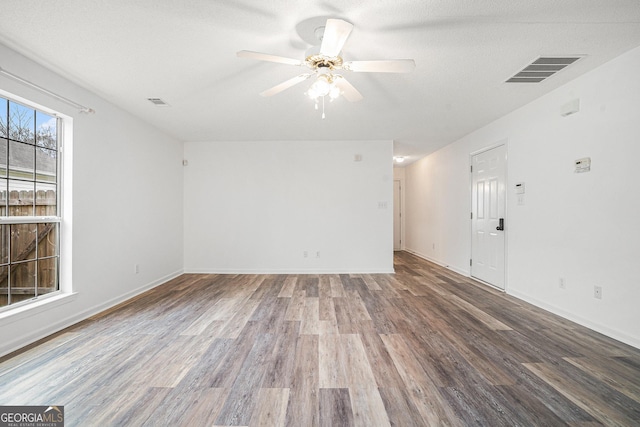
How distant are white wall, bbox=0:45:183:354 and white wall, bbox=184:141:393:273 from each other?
0.91 m

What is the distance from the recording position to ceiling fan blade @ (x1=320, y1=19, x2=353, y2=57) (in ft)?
5.56

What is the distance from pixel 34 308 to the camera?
2.47 m

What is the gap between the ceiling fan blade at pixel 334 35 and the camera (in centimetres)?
169

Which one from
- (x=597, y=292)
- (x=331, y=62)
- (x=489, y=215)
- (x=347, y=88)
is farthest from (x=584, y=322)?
(x=331, y=62)

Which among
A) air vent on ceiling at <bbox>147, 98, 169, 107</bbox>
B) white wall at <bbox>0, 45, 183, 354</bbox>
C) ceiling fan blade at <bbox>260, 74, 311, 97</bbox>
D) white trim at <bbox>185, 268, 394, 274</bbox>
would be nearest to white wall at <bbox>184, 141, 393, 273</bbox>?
white trim at <bbox>185, 268, 394, 274</bbox>

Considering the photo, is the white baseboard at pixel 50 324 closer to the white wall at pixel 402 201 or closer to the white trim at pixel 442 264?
the white trim at pixel 442 264

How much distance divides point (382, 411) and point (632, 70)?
11.4ft

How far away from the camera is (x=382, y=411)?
158 centimetres

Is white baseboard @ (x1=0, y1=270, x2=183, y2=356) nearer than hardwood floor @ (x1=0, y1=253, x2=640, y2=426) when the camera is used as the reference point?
No

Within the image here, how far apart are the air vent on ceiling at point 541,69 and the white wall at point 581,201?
15.0 inches

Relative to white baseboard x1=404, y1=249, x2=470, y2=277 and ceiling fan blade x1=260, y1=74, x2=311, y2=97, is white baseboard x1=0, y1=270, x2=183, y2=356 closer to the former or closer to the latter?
ceiling fan blade x1=260, y1=74, x2=311, y2=97

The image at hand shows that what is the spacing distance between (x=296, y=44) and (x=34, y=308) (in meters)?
3.30

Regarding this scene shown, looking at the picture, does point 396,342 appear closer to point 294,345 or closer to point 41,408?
point 294,345

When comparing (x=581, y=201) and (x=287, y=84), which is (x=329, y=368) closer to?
(x=287, y=84)
